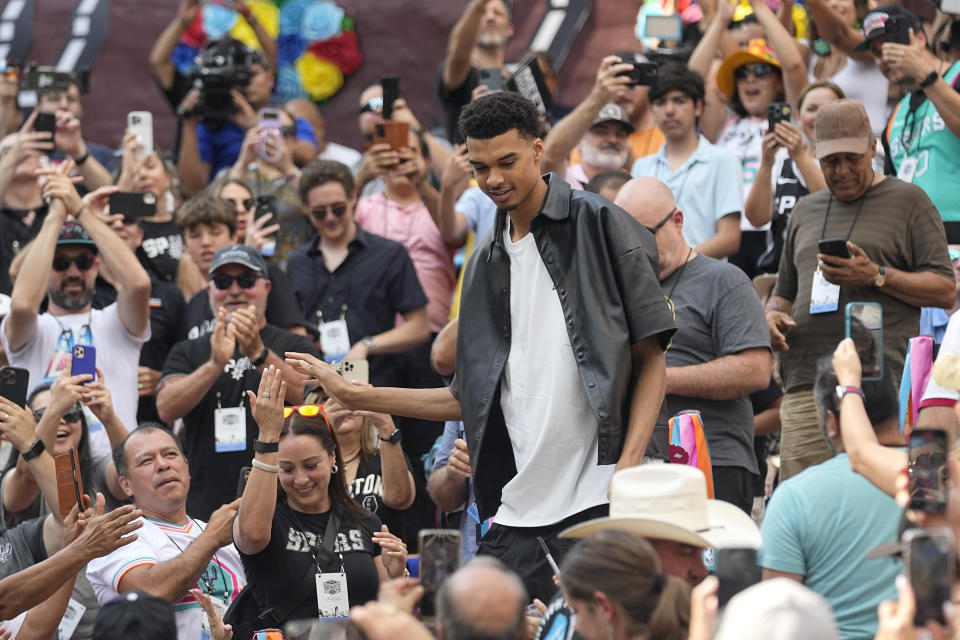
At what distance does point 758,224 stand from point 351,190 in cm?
228

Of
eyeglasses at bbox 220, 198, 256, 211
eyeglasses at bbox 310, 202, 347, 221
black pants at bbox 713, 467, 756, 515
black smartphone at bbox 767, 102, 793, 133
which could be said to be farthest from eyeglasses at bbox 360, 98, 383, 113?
black pants at bbox 713, 467, 756, 515

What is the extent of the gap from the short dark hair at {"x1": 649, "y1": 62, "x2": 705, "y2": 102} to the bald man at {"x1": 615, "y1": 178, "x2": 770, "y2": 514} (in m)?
1.92

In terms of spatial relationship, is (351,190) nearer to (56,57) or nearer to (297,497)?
(297,497)

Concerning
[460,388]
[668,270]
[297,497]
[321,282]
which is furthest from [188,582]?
[321,282]

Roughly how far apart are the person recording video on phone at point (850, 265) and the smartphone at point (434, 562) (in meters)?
2.97

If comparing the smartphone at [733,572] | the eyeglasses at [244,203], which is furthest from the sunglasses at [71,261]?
the smartphone at [733,572]

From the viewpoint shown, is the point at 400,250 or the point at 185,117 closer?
the point at 400,250

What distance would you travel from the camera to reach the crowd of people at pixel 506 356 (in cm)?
405

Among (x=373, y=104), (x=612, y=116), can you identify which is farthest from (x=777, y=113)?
(x=373, y=104)

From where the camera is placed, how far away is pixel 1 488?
6.85 m

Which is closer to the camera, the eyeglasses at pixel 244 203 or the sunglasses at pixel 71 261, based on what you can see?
the sunglasses at pixel 71 261

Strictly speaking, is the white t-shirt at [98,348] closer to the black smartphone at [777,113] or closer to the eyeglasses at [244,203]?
the eyeglasses at [244,203]

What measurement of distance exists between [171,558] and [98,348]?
83.6 inches

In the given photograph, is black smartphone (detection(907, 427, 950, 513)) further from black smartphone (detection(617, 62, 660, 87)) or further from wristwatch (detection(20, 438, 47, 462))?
black smartphone (detection(617, 62, 660, 87))
